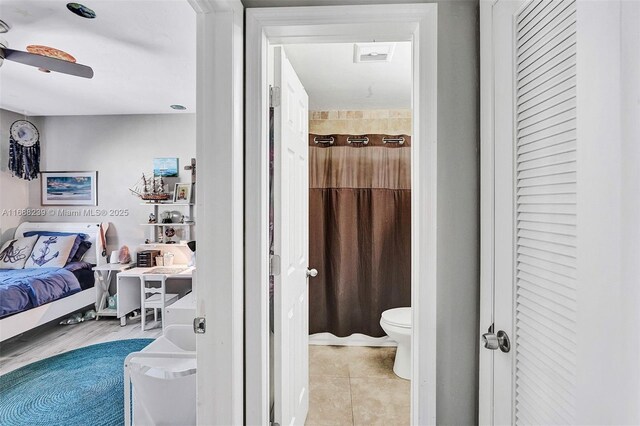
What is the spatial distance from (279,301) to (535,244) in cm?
97

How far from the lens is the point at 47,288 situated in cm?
332

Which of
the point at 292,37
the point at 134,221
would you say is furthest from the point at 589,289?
the point at 134,221

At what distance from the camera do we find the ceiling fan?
82.8 inches

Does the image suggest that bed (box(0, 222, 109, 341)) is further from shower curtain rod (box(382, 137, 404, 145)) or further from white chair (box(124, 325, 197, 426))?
shower curtain rod (box(382, 137, 404, 145))

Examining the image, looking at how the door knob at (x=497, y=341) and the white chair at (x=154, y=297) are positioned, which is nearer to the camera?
the door knob at (x=497, y=341)

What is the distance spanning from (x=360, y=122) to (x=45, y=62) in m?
2.44

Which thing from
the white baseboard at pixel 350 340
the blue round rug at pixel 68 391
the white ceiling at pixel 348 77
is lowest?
the blue round rug at pixel 68 391

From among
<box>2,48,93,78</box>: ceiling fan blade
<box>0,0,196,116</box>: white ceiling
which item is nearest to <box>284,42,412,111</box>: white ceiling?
<box>0,0,196,116</box>: white ceiling

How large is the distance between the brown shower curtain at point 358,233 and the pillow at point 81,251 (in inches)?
112

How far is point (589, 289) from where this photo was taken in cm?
63

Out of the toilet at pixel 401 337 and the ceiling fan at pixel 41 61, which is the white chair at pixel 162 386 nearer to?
the toilet at pixel 401 337

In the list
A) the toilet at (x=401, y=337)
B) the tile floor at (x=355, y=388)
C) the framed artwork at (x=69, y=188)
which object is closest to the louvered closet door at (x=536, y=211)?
the tile floor at (x=355, y=388)

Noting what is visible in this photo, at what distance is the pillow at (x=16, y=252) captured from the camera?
365cm

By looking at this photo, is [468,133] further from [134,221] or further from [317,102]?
[134,221]
